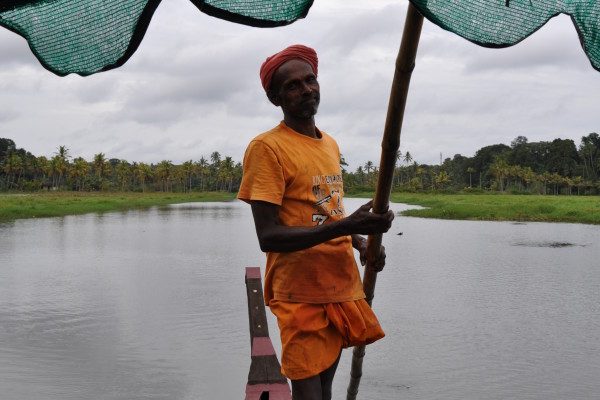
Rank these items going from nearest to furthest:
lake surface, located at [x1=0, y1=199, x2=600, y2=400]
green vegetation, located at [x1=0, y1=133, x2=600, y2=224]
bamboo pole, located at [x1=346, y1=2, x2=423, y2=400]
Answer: bamboo pole, located at [x1=346, y1=2, x2=423, y2=400] → lake surface, located at [x1=0, y1=199, x2=600, y2=400] → green vegetation, located at [x1=0, y1=133, x2=600, y2=224]

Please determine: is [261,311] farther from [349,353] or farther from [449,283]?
[449,283]

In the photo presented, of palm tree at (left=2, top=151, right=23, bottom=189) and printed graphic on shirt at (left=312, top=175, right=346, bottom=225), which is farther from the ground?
palm tree at (left=2, top=151, right=23, bottom=189)

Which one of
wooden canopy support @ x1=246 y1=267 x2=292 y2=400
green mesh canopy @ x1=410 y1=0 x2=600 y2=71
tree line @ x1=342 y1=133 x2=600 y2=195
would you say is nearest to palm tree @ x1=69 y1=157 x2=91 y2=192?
tree line @ x1=342 y1=133 x2=600 y2=195

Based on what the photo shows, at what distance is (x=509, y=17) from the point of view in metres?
1.34

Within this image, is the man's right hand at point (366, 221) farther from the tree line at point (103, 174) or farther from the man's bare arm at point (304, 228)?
the tree line at point (103, 174)

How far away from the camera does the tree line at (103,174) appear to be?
70188 millimetres

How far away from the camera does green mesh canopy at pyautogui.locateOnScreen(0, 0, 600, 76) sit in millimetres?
1303

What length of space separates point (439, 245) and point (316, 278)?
14.4m

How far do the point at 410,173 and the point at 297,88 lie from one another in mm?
83338

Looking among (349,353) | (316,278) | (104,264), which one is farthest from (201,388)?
(104,264)

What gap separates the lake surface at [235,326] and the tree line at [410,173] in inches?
2247

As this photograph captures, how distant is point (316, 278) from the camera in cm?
191

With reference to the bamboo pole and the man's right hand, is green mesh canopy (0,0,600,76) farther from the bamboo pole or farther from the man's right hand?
the man's right hand

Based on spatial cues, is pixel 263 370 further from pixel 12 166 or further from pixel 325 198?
pixel 12 166
